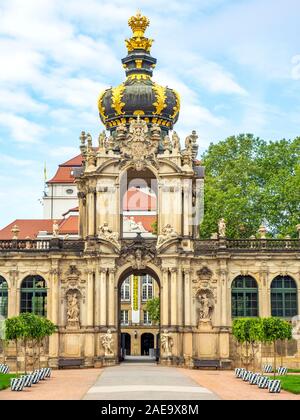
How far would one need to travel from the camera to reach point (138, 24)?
215 ft

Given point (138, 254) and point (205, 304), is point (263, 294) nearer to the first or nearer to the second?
point (205, 304)

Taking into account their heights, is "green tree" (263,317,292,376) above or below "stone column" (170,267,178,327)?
below

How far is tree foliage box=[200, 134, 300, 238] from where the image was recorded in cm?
6825

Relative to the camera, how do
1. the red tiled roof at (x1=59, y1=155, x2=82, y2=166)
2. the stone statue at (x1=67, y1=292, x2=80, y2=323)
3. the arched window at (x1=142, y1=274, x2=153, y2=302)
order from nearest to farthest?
the stone statue at (x1=67, y1=292, x2=80, y2=323) < the arched window at (x1=142, y1=274, x2=153, y2=302) < the red tiled roof at (x1=59, y1=155, x2=82, y2=166)

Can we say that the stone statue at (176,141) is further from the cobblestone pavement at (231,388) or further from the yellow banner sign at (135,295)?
the yellow banner sign at (135,295)

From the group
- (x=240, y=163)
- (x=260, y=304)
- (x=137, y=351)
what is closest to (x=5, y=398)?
(x=260, y=304)

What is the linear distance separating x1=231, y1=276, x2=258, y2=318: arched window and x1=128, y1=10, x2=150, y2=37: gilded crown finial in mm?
20503

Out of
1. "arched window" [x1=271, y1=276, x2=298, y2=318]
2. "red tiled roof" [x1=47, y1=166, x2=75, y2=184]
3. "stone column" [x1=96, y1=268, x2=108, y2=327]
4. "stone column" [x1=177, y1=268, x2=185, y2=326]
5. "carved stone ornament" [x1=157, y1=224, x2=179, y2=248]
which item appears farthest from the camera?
"red tiled roof" [x1=47, y1=166, x2=75, y2=184]

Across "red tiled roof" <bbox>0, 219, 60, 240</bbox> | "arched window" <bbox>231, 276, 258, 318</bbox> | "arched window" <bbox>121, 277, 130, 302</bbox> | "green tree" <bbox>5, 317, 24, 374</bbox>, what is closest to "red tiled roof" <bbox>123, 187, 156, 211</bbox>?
"arched window" <bbox>121, 277, 130, 302</bbox>

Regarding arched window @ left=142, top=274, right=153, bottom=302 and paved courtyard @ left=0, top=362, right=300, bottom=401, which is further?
arched window @ left=142, top=274, right=153, bottom=302

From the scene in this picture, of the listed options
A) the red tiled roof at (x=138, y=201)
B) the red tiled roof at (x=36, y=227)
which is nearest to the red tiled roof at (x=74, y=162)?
the red tiled roof at (x=36, y=227)

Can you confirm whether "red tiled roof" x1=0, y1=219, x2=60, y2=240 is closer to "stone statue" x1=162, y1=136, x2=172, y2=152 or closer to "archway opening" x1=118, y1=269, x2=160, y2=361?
"archway opening" x1=118, y1=269, x2=160, y2=361

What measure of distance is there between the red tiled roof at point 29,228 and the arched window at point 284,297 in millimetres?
57320

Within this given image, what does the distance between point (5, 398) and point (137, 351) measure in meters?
77.4
